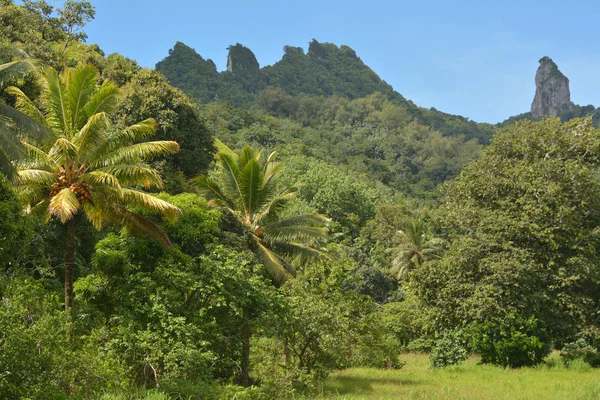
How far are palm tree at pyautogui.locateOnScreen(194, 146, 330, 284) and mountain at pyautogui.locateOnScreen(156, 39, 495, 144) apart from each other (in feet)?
325

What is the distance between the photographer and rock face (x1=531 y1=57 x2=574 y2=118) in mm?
187375

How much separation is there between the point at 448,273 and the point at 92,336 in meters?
14.6

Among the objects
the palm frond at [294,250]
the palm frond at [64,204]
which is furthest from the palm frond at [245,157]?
the palm frond at [64,204]

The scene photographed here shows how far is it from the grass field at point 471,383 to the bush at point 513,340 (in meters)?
0.70

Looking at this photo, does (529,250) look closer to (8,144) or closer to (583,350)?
(583,350)

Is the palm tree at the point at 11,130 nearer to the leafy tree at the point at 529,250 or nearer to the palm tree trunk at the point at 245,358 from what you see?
the palm tree trunk at the point at 245,358

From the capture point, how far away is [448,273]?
74.7 ft

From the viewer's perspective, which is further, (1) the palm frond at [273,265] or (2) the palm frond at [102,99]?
(1) the palm frond at [273,265]

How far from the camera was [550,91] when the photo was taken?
191 meters

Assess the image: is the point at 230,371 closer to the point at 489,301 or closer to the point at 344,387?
the point at 344,387

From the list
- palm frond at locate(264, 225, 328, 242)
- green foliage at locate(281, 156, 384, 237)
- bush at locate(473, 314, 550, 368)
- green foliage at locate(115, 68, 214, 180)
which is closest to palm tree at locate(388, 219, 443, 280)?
green foliage at locate(281, 156, 384, 237)

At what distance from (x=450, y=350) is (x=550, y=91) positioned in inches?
7450

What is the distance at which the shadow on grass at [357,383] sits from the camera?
1612 centimetres

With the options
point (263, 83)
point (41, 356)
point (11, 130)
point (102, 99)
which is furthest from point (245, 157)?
point (263, 83)
